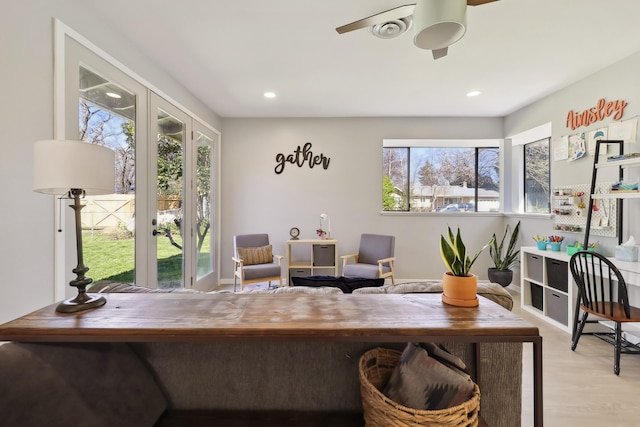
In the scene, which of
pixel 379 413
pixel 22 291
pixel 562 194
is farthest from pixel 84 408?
pixel 562 194

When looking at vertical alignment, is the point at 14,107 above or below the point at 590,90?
below

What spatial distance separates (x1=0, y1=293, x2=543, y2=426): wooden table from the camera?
799 mm

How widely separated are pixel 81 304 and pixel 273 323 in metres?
0.71

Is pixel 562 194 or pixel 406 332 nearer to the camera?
pixel 406 332

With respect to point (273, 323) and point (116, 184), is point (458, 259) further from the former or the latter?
point (116, 184)

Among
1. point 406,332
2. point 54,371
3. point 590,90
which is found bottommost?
point 54,371

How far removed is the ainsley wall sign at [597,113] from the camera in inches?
104

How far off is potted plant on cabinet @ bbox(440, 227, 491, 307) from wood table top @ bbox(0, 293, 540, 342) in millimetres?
33

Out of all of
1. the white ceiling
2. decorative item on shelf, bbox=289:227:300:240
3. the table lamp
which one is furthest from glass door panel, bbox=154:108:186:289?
the table lamp

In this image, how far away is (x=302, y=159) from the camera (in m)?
4.40

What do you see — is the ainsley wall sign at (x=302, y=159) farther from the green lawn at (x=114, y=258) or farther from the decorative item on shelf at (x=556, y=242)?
the decorative item on shelf at (x=556, y=242)

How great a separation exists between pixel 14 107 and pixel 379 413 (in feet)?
7.34

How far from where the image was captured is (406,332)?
804mm

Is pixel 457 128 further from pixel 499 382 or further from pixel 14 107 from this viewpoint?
pixel 14 107
